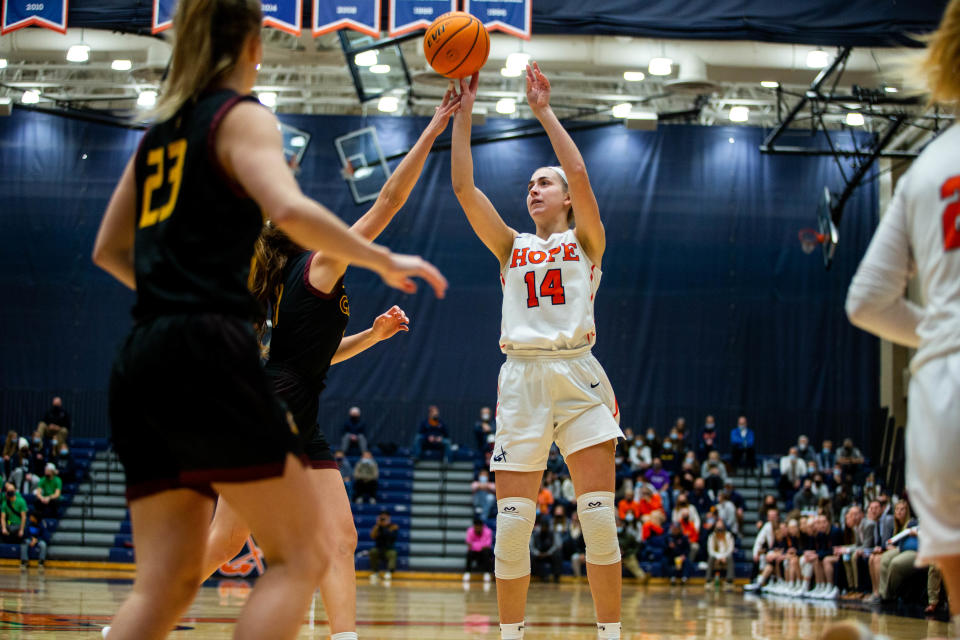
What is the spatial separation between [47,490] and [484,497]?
8352 mm

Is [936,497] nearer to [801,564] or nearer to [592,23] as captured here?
[592,23]

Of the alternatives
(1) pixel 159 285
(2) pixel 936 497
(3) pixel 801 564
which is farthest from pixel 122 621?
(3) pixel 801 564

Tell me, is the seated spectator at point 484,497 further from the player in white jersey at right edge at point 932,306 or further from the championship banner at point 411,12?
the player in white jersey at right edge at point 932,306

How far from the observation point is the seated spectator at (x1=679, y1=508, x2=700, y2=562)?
60.2 ft

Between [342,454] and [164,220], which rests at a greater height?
[164,220]

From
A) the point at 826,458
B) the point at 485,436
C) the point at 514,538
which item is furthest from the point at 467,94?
the point at 826,458

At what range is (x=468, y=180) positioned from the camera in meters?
4.85

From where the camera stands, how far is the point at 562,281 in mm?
4797

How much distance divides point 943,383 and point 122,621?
2.03 m

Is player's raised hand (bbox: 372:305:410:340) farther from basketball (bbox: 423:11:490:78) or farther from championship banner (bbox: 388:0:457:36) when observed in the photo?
championship banner (bbox: 388:0:457:36)

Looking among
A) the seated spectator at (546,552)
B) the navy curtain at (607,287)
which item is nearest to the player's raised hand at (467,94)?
the seated spectator at (546,552)

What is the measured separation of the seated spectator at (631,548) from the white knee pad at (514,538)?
1358cm

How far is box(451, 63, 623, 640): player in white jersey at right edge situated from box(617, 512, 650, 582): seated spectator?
13.5 m

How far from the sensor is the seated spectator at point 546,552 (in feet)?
58.3
